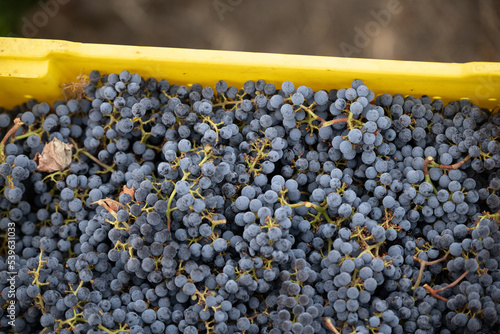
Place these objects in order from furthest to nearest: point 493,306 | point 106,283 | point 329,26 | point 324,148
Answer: point 329,26 → point 324,148 → point 106,283 → point 493,306

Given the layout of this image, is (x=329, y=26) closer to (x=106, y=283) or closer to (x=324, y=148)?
(x=324, y=148)

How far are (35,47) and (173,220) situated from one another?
2.25 feet

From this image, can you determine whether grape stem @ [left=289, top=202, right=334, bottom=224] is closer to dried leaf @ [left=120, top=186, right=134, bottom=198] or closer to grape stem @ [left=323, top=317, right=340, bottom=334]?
grape stem @ [left=323, top=317, right=340, bottom=334]

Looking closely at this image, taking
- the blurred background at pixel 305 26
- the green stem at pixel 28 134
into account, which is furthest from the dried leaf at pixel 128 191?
the blurred background at pixel 305 26

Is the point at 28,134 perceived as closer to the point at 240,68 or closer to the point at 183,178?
the point at 183,178

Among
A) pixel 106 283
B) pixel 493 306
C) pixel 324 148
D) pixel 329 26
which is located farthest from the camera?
pixel 329 26

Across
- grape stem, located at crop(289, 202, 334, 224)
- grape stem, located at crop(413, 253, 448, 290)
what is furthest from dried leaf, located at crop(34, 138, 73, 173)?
grape stem, located at crop(413, 253, 448, 290)

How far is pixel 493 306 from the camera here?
1138 mm

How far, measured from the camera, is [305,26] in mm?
2145

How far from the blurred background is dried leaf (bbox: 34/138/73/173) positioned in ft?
2.84

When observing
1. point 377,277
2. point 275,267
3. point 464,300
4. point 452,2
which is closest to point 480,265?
point 464,300

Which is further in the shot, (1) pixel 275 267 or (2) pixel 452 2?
(2) pixel 452 2

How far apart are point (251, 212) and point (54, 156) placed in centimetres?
64

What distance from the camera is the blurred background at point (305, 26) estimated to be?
2.11 meters
